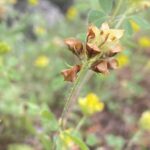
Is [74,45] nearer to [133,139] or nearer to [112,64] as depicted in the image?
[112,64]

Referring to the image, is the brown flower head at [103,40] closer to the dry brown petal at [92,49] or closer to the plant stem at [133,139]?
the dry brown petal at [92,49]

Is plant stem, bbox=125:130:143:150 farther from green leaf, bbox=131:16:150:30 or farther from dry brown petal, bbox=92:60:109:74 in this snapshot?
dry brown petal, bbox=92:60:109:74

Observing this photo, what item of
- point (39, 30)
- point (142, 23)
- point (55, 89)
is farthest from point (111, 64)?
point (39, 30)

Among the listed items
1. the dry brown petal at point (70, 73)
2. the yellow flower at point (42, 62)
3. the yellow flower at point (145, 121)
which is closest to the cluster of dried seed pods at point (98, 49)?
the dry brown petal at point (70, 73)

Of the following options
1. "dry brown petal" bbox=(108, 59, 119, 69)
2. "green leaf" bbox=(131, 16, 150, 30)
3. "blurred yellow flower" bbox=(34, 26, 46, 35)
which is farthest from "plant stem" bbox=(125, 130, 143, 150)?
"blurred yellow flower" bbox=(34, 26, 46, 35)

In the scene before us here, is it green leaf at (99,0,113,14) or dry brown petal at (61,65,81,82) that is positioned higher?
dry brown petal at (61,65,81,82)

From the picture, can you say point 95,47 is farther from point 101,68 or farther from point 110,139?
point 110,139
